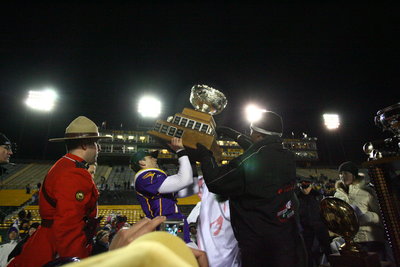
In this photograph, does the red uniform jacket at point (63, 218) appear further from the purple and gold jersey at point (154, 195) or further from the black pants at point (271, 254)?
the black pants at point (271, 254)

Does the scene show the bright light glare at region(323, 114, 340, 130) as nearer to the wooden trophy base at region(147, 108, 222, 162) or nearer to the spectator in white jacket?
the spectator in white jacket

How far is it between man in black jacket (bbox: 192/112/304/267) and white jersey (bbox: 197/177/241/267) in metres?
0.11

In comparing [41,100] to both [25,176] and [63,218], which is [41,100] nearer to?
[25,176]

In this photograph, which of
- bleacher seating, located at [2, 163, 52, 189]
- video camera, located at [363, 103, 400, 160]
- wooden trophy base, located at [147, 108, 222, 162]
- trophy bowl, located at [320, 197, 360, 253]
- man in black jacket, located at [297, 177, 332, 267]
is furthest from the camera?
bleacher seating, located at [2, 163, 52, 189]

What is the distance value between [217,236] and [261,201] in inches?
22.5

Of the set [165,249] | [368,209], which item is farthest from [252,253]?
Answer: [368,209]

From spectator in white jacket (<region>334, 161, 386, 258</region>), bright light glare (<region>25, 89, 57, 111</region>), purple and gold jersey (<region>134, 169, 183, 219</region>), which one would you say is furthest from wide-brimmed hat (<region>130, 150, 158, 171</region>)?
bright light glare (<region>25, 89, 57, 111</region>)

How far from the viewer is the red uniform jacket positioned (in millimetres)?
1957

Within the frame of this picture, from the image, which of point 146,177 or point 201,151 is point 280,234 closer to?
point 201,151

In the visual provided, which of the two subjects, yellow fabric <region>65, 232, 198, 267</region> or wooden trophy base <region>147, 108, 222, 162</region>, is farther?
wooden trophy base <region>147, 108, 222, 162</region>

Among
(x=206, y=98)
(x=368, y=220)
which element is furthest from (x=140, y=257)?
(x=368, y=220)

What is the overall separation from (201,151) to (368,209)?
273 cm

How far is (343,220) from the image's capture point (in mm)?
1538

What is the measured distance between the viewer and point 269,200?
210cm
